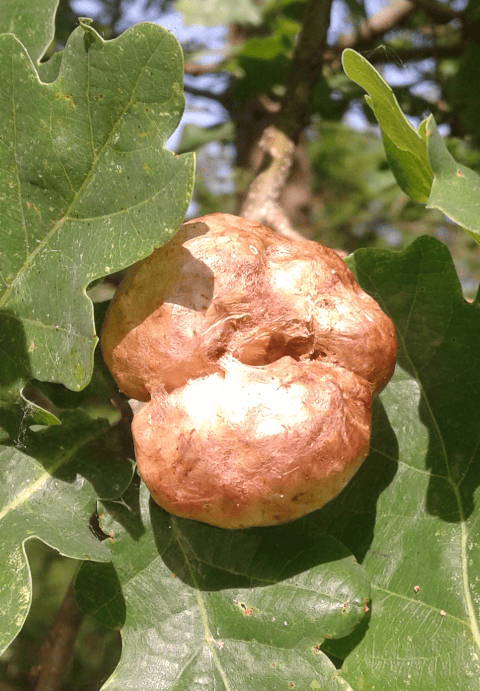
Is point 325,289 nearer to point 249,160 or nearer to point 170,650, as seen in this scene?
point 170,650

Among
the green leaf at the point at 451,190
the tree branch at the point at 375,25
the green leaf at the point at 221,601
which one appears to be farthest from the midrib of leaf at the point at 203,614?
the tree branch at the point at 375,25

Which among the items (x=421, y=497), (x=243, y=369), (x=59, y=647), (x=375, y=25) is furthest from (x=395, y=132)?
(x=375, y=25)

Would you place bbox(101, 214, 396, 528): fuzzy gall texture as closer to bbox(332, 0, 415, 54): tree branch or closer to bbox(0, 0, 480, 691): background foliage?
bbox(0, 0, 480, 691): background foliage

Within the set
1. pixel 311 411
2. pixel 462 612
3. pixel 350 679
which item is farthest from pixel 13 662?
pixel 311 411

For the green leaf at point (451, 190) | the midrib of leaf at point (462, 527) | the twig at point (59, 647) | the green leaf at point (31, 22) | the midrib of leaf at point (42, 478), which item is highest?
the green leaf at point (31, 22)

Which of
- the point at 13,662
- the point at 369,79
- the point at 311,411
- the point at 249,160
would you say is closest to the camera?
the point at 311,411

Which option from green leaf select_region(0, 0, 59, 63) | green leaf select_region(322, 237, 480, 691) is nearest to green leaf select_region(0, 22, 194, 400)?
green leaf select_region(0, 0, 59, 63)

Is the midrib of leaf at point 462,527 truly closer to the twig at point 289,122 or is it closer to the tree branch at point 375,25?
the twig at point 289,122

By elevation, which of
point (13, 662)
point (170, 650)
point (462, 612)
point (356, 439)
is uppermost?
point (356, 439)
